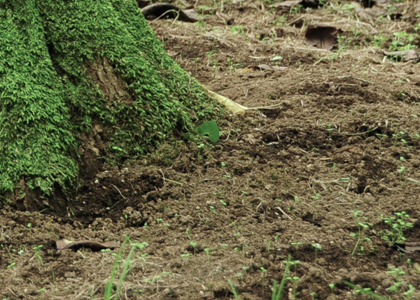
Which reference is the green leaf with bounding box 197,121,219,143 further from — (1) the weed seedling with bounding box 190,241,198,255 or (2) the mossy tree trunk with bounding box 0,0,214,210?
(1) the weed seedling with bounding box 190,241,198,255

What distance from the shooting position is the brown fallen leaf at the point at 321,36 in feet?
16.1

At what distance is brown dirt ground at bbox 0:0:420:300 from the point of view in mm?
1989

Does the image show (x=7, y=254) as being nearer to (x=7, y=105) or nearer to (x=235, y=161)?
(x=7, y=105)

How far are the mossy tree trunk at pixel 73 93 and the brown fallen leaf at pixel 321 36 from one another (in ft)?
7.37

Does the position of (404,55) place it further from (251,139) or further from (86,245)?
(86,245)

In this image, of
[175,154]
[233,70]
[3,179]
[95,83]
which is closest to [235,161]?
[175,154]

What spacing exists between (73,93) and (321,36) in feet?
9.78

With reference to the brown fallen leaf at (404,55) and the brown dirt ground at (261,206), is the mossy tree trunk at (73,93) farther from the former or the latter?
the brown fallen leaf at (404,55)

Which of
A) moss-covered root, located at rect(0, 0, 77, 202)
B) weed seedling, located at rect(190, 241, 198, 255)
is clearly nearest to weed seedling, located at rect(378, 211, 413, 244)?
weed seedling, located at rect(190, 241, 198, 255)

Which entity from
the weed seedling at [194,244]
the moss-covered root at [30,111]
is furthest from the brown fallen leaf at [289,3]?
the weed seedling at [194,244]

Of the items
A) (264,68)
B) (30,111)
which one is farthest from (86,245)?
(264,68)

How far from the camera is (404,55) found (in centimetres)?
461

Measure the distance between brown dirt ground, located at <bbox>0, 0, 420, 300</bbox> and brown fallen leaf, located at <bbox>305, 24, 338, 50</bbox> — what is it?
875mm

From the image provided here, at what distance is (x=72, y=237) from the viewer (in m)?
2.31
